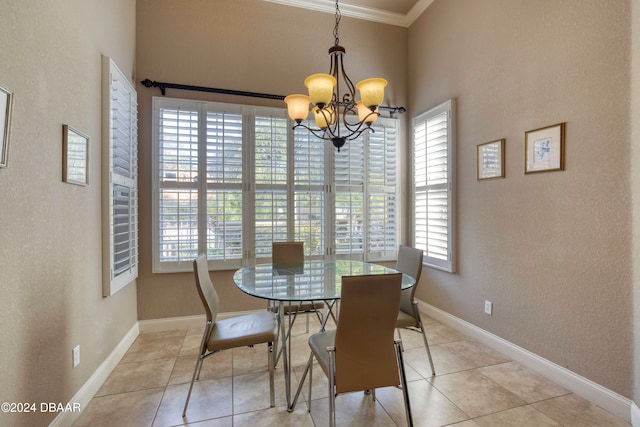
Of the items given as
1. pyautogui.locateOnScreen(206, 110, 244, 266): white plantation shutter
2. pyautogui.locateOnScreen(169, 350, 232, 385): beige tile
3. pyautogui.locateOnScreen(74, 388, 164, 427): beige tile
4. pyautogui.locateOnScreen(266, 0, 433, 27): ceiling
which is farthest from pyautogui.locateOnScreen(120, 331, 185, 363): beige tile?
pyautogui.locateOnScreen(266, 0, 433, 27): ceiling

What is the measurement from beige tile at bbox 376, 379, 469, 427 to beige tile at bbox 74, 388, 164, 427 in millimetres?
1456

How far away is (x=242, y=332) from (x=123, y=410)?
85cm

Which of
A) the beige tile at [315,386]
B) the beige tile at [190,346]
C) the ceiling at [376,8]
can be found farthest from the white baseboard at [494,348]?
the ceiling at [376,8]

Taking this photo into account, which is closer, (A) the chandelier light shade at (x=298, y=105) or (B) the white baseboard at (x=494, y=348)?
(B) the white baseboard at (x=494, y=348)

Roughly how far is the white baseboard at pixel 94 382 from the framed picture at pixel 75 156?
130 centimetres

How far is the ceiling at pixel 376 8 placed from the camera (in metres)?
3.42

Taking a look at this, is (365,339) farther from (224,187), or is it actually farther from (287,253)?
(224,187)

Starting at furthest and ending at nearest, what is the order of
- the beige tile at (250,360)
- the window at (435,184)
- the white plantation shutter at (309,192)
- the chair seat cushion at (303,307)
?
the white plantation shutter at (309,192)
the window at (435,184)
the chair seat cushion at (303,307)
the beige tile at (250,360)

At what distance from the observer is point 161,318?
3061mm

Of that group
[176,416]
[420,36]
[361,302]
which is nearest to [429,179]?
[420,36]

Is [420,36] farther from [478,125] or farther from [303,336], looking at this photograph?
[303,336]

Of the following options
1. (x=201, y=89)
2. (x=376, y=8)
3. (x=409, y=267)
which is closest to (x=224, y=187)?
(x=201, y=89)

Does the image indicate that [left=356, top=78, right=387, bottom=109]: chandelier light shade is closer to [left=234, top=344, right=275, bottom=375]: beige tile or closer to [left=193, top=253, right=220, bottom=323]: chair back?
[left=193, top=253, right=220, bottom=323]: chair back

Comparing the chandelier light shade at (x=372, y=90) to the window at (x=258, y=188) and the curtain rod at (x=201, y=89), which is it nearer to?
the window at (x=258, y=188)
